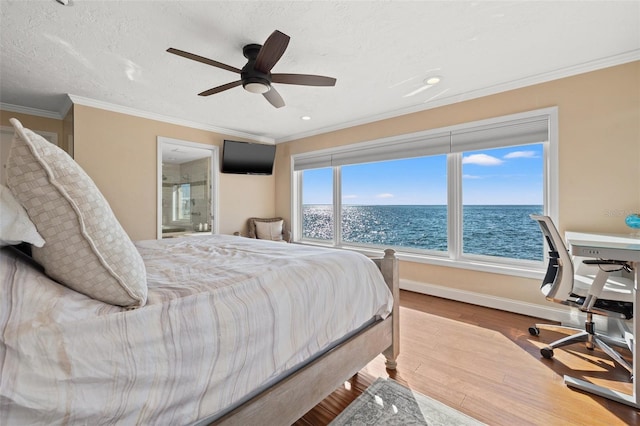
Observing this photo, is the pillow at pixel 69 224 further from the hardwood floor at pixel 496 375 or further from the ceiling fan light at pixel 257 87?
the ceiling fan light at pixel 257 87

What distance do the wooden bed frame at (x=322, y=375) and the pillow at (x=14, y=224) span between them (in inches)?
30.3

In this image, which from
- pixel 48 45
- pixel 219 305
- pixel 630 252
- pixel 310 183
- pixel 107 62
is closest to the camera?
pixel 219 305

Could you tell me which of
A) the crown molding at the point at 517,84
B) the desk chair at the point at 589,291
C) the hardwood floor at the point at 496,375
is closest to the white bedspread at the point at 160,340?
the hardwood floor at the point at 496,375

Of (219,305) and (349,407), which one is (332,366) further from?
(219,305)

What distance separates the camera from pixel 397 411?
148 centimetres

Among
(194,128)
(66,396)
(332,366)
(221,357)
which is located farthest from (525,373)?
(194,128)

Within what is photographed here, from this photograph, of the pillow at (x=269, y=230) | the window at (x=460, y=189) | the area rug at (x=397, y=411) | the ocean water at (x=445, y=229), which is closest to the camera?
the area rug at (x=397, y=411)

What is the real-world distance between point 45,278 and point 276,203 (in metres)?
4.62

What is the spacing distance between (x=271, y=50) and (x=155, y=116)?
280 centimetres

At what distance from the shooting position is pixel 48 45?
6.98ft

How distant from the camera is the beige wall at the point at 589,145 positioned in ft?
7.57

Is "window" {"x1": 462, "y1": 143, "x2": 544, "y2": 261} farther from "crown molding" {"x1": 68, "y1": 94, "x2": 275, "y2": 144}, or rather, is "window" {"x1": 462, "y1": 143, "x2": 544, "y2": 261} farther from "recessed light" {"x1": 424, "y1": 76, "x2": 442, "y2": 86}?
"crown molding" {"x1": 68, "y1": 94, "x2": 275, "y2": 144}

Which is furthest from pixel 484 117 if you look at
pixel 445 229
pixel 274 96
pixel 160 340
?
pixel 160 340

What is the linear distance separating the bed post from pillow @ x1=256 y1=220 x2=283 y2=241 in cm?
326
